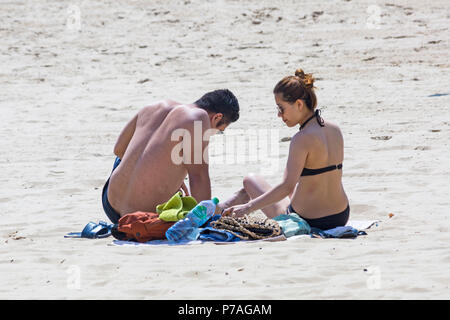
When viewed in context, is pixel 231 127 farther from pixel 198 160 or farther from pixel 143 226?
pixel 143 226

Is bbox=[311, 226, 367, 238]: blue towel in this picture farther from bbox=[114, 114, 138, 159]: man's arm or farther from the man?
bbox=[114, 114, 138, 159]: man's arm

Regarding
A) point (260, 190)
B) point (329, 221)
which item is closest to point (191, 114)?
point (260, 190)

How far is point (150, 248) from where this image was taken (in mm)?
4418

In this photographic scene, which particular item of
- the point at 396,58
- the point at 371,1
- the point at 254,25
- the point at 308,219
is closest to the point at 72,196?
the point at 308,219

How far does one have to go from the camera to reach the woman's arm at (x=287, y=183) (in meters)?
4.49

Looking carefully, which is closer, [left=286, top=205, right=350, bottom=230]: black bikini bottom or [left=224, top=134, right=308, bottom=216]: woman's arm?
[left=224, top=134, right=308, bottom=216]: woman's arm

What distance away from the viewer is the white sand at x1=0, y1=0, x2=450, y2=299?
3.78 m

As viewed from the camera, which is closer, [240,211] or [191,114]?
[240,211]

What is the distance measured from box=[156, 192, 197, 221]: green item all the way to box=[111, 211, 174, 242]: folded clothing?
0.17 ft

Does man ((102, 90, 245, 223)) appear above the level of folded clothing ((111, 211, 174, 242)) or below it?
above

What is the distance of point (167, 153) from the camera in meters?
4.73

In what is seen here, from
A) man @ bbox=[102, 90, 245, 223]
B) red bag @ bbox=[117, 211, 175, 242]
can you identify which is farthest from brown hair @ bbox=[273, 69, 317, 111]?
red bag @ bbox=[117, 211, 175, 242]

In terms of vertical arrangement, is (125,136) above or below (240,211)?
above

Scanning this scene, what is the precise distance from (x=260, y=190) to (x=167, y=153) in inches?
25.1
